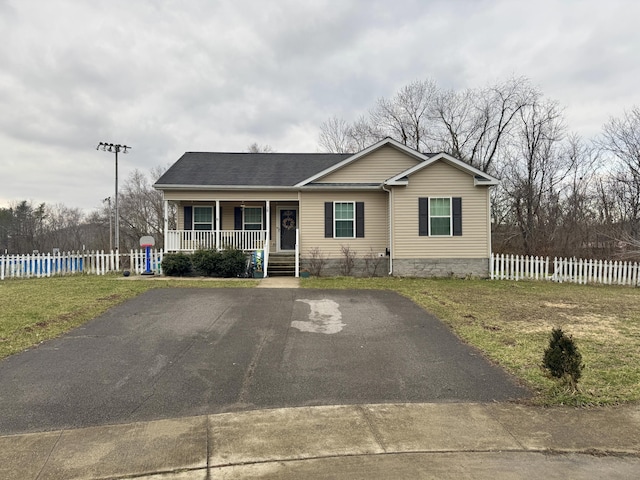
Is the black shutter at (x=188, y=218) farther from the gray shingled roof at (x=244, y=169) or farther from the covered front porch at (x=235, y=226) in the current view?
the gray shingled roof at (x=244, y=169)

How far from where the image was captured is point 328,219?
1566 centimetres

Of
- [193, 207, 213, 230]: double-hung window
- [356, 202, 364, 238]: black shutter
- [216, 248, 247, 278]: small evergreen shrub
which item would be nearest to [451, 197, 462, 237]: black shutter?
[356, 202, 364, 238]: black shutter

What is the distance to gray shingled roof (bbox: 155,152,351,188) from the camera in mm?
15938

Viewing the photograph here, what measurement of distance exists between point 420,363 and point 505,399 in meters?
1.30

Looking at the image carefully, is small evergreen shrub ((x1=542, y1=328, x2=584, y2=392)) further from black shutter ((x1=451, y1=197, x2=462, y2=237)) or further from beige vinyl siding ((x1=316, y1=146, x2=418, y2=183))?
beige vinyl siding ((x1=316, y1=146, x2=418, y2=183))

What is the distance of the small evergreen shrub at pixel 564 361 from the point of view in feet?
13.9

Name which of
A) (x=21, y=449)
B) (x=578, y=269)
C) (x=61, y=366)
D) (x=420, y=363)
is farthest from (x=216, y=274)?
(x=578, y=269)

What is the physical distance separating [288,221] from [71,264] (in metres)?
8.82

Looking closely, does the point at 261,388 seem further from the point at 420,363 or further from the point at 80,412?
the point at 420,363

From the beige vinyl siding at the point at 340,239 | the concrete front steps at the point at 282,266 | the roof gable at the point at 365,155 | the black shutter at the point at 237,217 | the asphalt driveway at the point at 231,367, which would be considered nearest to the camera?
the asphalt driveway at the point at 231,367

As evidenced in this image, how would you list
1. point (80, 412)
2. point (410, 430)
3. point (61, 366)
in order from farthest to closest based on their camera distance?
point (61, 366) → point (80, 412) → point (410, 430)

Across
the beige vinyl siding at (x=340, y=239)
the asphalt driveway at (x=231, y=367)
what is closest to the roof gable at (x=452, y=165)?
the beige vinyl siding at (x=340, y=239)

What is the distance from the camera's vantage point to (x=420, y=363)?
5.30 m

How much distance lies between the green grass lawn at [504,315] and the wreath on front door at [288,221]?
4090 millimetres
